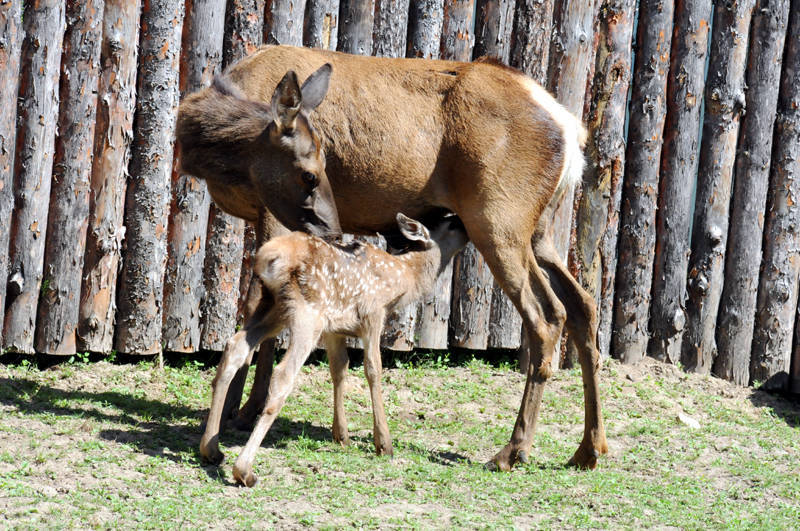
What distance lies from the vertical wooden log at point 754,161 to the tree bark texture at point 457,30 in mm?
2590

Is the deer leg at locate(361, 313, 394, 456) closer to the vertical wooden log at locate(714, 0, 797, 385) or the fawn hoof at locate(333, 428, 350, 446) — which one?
the fawn hoof at locate(333, 428, 350, 446)

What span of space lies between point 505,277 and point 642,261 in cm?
253

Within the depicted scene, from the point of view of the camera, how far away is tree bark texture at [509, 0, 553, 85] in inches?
319

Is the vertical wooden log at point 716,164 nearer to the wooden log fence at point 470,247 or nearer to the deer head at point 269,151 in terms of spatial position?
the wooden log fence at point 470,247

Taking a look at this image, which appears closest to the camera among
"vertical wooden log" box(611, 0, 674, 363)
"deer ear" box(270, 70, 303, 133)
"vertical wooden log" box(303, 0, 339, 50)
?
"deer ear" box(270, 70, 303, 133)

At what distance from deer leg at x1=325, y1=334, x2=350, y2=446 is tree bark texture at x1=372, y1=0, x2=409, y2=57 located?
2778mm

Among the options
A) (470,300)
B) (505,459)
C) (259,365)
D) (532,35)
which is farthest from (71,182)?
(532,35)

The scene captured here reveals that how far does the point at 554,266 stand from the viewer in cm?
693

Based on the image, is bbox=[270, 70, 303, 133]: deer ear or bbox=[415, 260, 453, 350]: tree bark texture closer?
bbox=[270, 70, 303, 133]: deer ear

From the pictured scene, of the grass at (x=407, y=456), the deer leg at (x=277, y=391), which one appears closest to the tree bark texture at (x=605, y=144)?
the grass at (x=407, y=456)

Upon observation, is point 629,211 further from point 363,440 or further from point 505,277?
point 363,440

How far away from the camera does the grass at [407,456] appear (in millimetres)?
4910

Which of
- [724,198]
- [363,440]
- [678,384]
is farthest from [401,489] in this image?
[724,198]

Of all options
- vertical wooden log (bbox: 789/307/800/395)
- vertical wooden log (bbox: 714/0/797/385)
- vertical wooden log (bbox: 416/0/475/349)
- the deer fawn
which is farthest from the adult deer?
vertical wooden log (bbox: 789/307/800/395)
